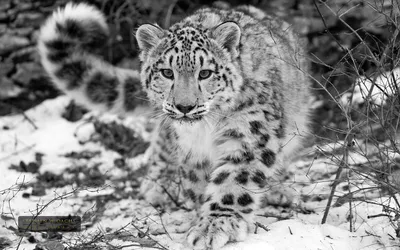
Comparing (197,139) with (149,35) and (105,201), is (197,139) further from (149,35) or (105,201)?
(105,201)

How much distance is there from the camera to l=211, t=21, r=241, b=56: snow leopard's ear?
4637mm

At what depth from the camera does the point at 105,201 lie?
5465 mm

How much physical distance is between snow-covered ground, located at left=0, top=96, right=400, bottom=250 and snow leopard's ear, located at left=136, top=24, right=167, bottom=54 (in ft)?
4.38

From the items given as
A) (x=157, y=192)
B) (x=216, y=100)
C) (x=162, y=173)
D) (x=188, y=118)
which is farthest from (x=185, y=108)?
(x=162, y=173)

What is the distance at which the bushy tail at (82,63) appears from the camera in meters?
5.50

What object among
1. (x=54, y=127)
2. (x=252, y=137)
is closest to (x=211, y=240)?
(x=252, y=137)

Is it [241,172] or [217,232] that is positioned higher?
[241,172]

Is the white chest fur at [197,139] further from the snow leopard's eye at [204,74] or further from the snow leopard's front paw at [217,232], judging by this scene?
the snow leopard's front paw at [217,232]

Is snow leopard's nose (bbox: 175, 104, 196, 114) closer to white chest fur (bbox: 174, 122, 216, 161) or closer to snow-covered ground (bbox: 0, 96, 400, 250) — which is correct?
white chest fur (bbox: 174, 122, 216, 161)

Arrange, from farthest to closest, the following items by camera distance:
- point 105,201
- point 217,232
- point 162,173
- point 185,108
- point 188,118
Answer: point 162,173, point 105,201, point 188,118, point 185,108, point 217,232

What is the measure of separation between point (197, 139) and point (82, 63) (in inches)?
63.9

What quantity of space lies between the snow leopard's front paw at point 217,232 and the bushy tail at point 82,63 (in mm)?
1753

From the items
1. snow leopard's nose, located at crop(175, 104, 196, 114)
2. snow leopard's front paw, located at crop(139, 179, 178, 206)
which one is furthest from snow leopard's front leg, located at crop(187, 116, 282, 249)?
snow leopard's front paw, located at crop(139, 179, 178, 206)

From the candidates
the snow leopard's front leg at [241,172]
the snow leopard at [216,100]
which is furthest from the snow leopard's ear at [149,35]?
the snow leopard's front leg at [241,172]
